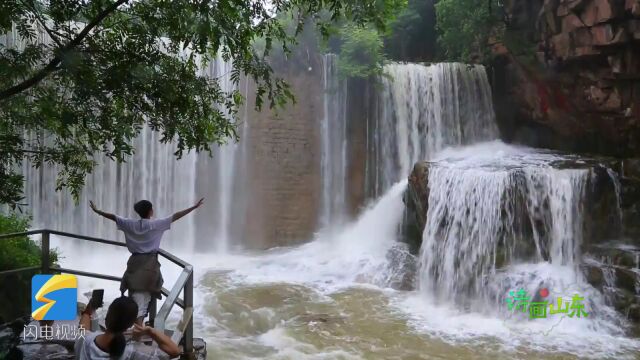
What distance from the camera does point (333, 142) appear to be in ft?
52.6

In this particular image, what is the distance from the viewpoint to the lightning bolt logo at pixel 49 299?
484 centimetres

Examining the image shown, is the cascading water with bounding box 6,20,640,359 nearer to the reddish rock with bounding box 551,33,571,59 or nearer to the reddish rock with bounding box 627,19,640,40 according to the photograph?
the reddish rock with bounding box 551,33,571,59

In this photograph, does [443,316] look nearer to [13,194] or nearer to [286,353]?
[286,353]

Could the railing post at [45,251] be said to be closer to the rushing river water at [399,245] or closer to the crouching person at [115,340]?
the crouching person at [115,340]

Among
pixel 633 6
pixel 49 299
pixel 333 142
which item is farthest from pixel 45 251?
pixel 333 142

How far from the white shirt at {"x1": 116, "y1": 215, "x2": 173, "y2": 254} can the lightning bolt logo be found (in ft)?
3.20

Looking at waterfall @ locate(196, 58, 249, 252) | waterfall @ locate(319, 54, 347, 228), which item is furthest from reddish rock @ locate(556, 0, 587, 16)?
waterfall @ locate(196, 58, 249, 252)

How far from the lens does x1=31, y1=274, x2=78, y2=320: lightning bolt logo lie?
4.84 m

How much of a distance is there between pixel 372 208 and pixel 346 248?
1725 mm

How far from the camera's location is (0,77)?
4.21 meters

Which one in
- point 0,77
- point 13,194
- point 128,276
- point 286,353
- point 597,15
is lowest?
point 286,353

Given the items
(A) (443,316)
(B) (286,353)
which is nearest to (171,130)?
(B) (286,353)

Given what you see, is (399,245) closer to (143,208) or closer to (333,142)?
(333,142)

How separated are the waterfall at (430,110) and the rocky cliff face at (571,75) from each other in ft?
1.79
